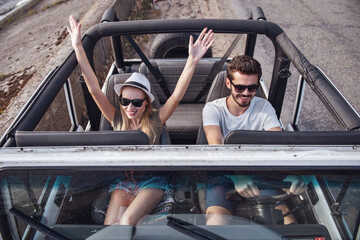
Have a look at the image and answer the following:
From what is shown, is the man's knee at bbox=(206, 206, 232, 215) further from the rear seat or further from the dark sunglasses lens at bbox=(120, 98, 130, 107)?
the rear seat

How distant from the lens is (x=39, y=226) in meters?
1.45

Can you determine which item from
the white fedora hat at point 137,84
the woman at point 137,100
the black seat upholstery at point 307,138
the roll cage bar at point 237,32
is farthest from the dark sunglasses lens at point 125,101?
the black seat upholstery at point 307,138

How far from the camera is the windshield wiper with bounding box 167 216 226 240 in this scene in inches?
54.8

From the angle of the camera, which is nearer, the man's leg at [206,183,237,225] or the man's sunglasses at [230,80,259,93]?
the man's leg at [206,183,237,225]

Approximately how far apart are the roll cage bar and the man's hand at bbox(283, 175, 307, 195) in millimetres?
557

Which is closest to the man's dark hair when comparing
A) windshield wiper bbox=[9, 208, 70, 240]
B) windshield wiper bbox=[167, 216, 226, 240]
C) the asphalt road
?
windshield wiper bbox=[167, 216, 226, 240]

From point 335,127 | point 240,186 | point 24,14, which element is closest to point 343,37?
point 335,127

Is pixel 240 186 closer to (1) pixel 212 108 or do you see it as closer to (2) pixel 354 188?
(2) pixel 354 188

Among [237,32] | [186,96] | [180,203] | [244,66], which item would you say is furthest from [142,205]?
[186,96]

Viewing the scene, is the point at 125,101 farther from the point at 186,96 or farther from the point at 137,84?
the point at 186,96

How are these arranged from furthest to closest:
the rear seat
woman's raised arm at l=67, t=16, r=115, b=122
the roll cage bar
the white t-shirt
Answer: the rear seat
the white t-shirt
woman's raised arm at l=67, t=16, r=115, b=122
the roll cage bar

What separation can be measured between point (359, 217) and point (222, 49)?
511 centimetres

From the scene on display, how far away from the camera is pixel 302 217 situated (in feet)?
5.59

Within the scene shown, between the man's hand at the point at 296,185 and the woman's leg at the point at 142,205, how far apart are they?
65cm
